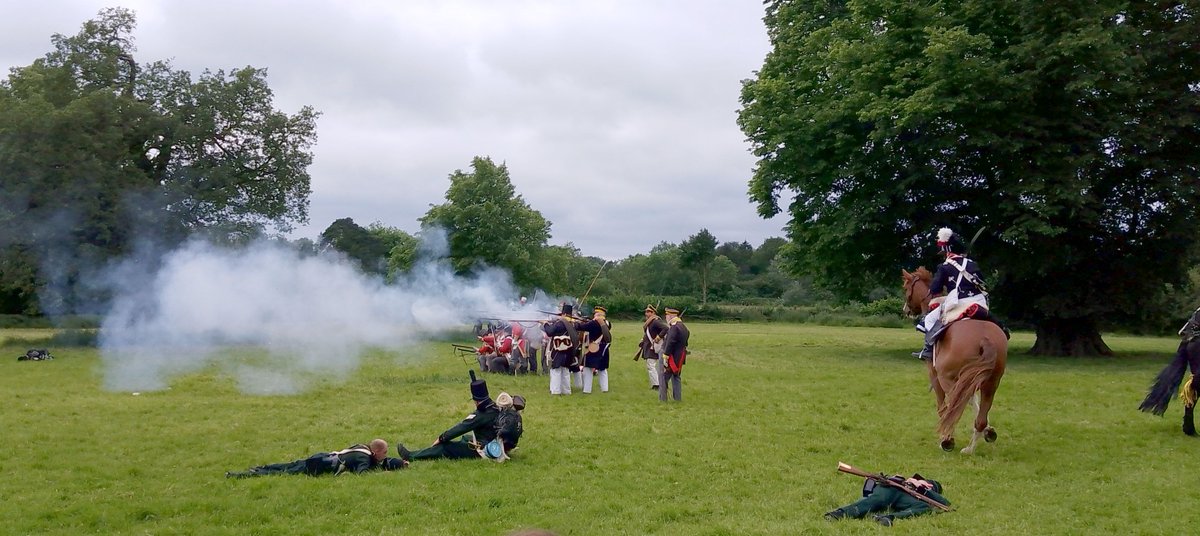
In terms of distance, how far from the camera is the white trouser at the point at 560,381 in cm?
1989

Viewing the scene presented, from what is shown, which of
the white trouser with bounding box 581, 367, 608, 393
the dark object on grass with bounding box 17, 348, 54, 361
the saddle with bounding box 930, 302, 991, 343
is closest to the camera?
the saddle with bounding box 930, 302, 991, 343

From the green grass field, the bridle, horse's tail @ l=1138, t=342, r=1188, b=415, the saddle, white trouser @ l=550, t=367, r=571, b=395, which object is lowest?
the green grass field

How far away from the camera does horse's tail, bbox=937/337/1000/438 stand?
11578mm

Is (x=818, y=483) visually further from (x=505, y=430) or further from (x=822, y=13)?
(x=822, y=13)

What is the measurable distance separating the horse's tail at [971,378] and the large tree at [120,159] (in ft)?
94.9

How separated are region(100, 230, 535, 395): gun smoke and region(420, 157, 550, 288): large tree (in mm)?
11030

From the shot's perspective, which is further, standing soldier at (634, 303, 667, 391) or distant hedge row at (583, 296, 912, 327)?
distant hedge row at (583, 296, 912, 327)

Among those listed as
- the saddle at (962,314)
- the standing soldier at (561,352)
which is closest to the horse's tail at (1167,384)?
the saddle at (962,314)

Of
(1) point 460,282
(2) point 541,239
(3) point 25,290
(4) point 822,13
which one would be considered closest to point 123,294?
(3) point 25,290

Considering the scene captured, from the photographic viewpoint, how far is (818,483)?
1038 centimetres

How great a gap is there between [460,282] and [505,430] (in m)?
21.0

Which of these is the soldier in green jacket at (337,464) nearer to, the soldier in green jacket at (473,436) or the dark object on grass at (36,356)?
A: the soldier in green jacket at (473,436)

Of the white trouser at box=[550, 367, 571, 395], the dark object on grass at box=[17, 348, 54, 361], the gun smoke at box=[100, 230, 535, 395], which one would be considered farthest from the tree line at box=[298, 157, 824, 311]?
the dark object on grass at box=[17, 348, 54, 361]

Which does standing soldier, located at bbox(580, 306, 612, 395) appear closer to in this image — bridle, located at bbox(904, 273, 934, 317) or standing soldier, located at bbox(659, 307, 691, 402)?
standing soldier, located at bbox(659, 307, 691, 402)
